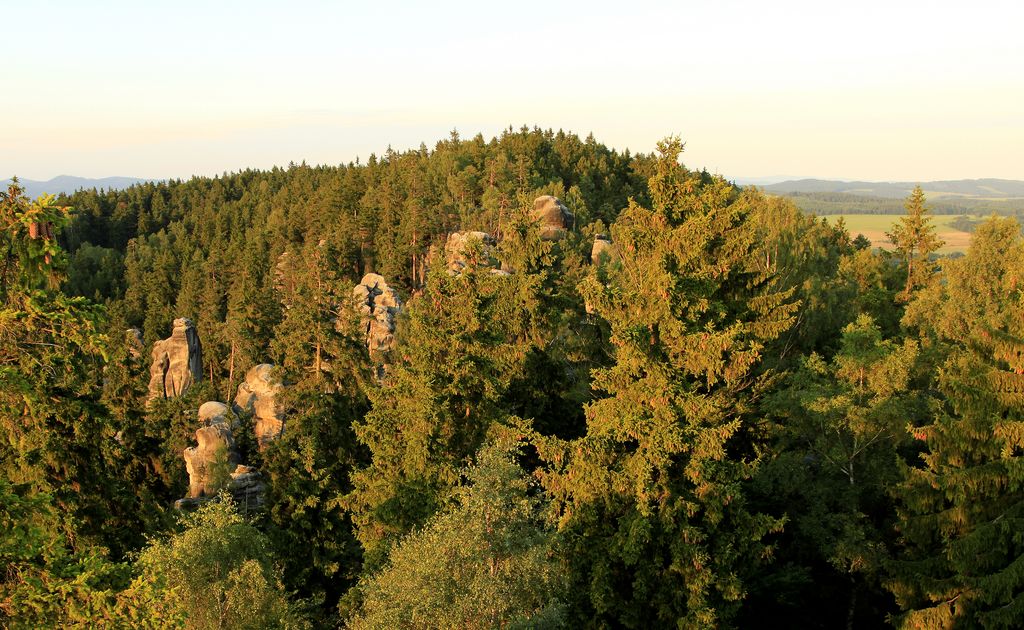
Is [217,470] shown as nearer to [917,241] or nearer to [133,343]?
[133,343]

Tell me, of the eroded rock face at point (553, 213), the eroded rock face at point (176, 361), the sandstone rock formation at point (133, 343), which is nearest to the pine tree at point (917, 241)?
the eroded rock face at point (553, 213)

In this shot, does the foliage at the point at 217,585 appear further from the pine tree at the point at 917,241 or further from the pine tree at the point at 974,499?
the pine tree at the point at 917,241

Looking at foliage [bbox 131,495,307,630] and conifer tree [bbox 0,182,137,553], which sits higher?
conifer tree [bbox 0,182,137,553]

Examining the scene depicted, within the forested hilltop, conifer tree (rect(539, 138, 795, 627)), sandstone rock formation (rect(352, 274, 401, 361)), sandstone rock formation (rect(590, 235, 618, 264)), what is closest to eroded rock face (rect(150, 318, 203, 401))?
sandstone rock formation (rect(352, 274, 401, 361))

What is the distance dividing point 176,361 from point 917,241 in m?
74.8

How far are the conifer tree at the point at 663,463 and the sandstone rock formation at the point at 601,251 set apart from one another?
29091 mm

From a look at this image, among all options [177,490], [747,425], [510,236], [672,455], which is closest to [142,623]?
[672,455]

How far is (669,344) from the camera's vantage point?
71.4ft

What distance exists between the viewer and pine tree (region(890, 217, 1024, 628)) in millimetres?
18781

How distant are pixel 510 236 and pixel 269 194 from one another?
132035 mm

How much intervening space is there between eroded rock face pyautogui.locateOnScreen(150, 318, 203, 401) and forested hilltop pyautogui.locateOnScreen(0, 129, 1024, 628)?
3502cm

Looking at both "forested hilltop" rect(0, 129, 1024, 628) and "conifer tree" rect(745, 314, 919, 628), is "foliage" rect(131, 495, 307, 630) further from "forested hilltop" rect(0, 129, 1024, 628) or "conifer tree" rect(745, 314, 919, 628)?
"conifer tree" rect(745, 314, 919, 628)

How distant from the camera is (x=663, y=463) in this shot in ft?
66.6

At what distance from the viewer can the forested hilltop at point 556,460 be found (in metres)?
15.0
